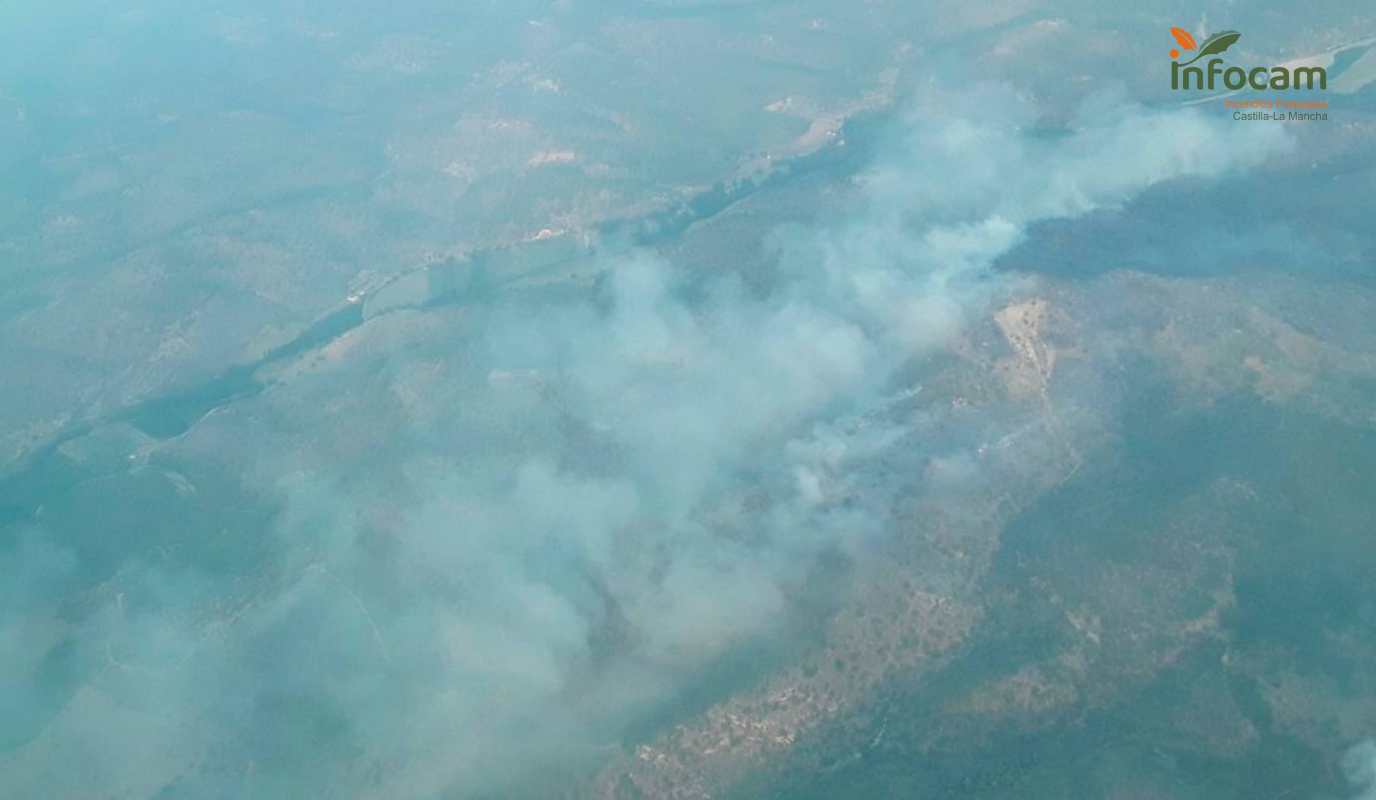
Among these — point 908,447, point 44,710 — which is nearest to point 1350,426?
point 908,447

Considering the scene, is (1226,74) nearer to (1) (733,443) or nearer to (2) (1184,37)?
(2) (1184,37)

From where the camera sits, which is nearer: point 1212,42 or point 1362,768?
point 1362,768

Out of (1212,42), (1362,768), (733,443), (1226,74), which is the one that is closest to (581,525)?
(733,443)

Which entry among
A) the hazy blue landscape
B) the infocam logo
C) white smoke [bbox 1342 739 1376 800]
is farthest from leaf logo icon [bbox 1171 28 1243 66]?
white smoke [bbox 1342 739 1376 800]

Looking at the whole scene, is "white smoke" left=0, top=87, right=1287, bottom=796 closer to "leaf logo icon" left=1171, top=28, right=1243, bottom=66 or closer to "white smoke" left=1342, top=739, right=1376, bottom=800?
"leaf logo icon" left=1171, top=28, right=1243, bottom=66

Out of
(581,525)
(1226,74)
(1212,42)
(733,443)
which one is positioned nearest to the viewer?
(581,525)

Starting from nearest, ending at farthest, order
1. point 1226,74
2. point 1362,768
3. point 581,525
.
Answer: point 1362,768 → point 581,525 → point 1226,74
